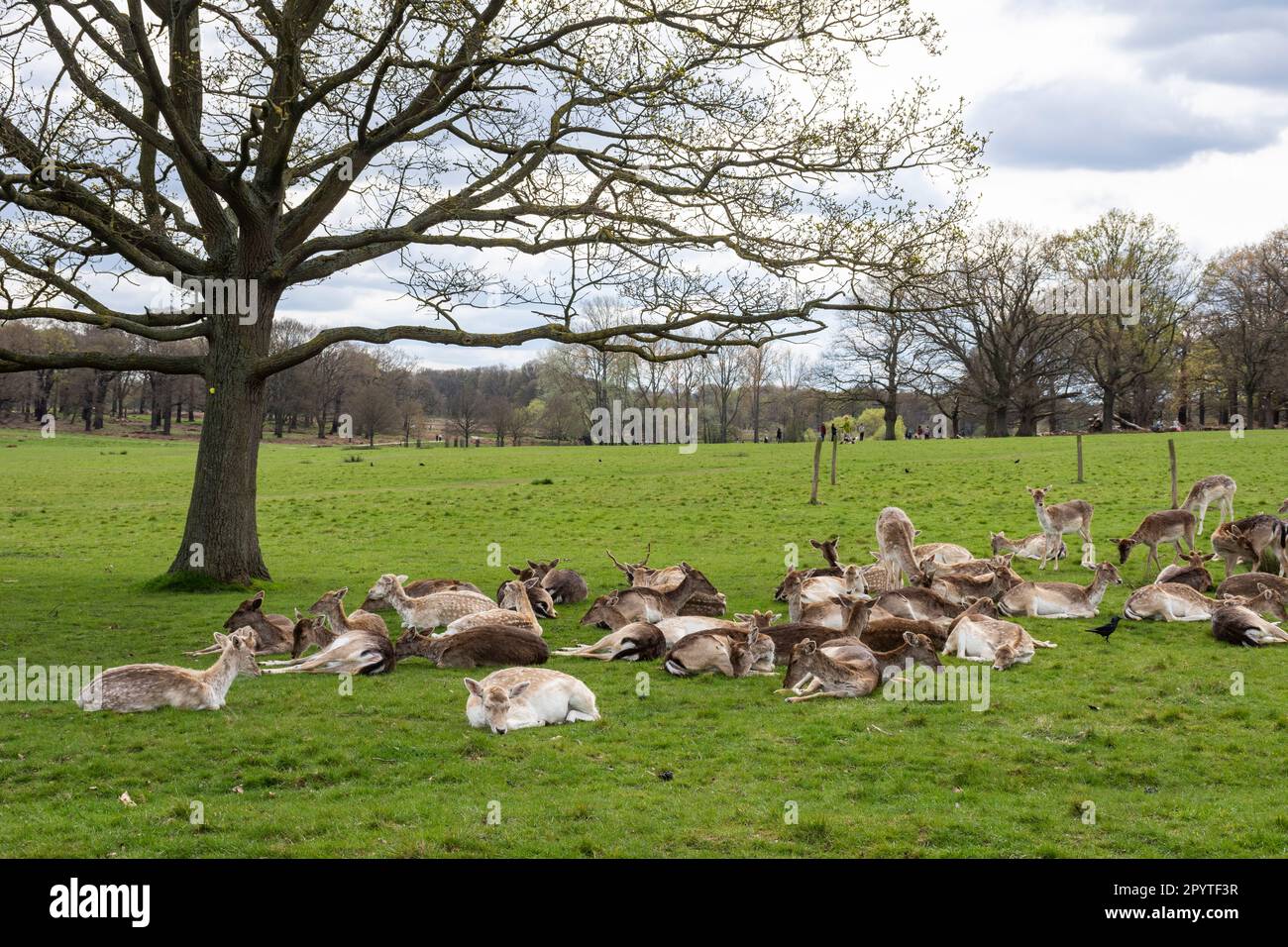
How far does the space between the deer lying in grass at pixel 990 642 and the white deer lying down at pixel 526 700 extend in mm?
4769

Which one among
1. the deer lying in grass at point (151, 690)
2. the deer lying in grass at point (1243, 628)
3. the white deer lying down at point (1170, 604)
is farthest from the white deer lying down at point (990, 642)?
the deer lying in grass at point (151, 690)

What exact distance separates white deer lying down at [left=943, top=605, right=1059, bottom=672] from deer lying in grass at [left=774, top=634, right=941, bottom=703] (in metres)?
1.16

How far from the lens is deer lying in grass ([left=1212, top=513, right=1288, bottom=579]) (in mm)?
16719

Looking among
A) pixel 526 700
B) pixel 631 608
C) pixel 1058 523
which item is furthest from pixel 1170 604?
pixel 526 700

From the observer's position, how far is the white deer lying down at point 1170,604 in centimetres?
1434

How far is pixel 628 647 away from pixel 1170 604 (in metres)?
7.71

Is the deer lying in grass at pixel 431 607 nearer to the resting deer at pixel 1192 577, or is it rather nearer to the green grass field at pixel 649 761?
the green grass field at pixel 649 761

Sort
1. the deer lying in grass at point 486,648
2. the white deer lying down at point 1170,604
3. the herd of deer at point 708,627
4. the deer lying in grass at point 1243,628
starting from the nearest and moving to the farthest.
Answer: the herd of deer at point 708,627 → the deer lying in grass at point 486,648 → the deer lying in grass at point 1243,628 → the white deer lying down at point 1170,604

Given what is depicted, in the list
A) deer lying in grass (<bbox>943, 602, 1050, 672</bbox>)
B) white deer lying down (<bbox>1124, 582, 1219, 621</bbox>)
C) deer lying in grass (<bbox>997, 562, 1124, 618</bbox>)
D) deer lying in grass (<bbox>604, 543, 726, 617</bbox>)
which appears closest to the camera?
deer lying in grass (<bbox>943, 602, 1050, 672</bbox>)

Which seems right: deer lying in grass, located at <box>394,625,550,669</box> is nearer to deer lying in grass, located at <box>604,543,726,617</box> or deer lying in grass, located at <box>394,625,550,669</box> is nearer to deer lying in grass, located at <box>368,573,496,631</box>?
deer lying in grass, located at <box>368,573,496,631</box>

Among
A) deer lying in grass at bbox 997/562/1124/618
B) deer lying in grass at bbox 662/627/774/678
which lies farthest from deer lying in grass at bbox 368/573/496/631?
deer lying in grass at bbox 997/562/1124/618

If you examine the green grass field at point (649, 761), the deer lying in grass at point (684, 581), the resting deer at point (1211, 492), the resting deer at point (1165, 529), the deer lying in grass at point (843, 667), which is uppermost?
the resting deer at point (1211, 492)
